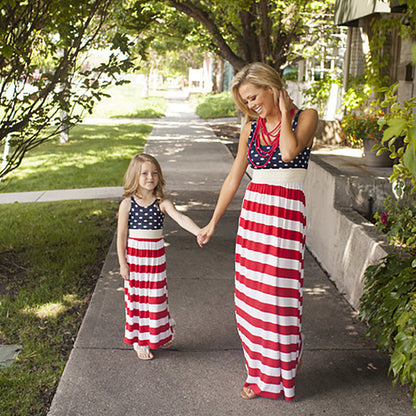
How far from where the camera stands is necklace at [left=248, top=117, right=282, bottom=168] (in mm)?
3500

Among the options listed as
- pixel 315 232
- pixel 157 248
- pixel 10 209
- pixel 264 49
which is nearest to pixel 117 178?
pixel 10 209

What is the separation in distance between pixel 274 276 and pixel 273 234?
0.25 metres

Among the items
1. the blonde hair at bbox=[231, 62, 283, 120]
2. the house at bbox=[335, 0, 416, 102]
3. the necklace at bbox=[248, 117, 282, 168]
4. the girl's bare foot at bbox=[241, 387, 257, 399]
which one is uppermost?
the house at bbox=[335, 0, 416, 102]

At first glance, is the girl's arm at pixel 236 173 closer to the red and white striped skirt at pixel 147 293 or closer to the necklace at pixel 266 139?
the necklace at pixel 266 139

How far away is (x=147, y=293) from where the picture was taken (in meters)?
4.13

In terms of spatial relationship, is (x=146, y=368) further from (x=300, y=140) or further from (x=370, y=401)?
(x=300, y=140)

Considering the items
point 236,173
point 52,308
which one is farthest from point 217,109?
point 236,173

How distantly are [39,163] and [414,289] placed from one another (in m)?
11.5

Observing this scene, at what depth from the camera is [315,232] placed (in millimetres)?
6730

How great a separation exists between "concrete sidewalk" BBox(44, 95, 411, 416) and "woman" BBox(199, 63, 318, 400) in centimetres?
33

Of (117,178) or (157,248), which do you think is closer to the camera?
(157,248)

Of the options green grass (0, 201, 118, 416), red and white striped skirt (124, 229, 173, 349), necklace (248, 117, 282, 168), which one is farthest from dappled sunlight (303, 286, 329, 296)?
necklace (248, 117, 282, 168)

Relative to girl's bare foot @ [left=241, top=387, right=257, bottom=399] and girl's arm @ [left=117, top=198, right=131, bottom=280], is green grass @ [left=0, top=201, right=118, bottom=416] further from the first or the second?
girl's bare foot @ [left=241, top=387, right=257, bottom=399]

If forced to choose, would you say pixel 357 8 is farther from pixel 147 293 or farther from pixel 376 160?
pixel 147 293
